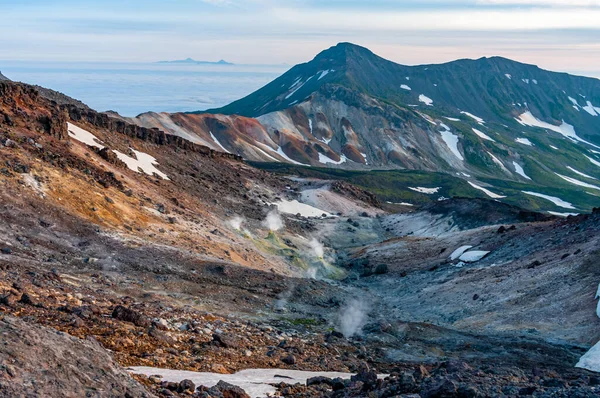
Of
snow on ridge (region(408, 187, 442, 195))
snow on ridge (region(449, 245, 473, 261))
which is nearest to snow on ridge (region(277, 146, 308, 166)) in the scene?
snow on ridge (region(408, 187, 442, 195))

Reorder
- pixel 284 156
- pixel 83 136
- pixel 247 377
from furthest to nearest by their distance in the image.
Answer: pixel 284 156
pixel 83 136
pixel 247 377

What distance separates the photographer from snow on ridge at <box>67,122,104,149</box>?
6044 centimetres

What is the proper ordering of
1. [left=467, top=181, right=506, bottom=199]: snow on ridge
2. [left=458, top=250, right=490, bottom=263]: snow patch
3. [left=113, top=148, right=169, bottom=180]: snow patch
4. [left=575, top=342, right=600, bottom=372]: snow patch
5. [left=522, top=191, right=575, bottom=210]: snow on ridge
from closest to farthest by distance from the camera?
[left=575, top=342, right=600, bottom=372]: snow patch
[left=458, top=250, right=490, bottom=263]: snow patch
[left=113, top=148, right=169, bottom=180]: snow patch
[left=467, top=181, right=506, bottom=199]: snow on ridge
[left=522, top=191, right=575, bottom=210]: snow on ridge

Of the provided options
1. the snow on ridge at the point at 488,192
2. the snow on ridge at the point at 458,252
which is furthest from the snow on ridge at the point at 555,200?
the snow on ridge at the point at 458,252

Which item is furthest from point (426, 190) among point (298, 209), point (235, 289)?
point (235, 289)

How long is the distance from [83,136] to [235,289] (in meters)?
36.1

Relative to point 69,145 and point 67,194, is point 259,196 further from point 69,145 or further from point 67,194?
point 67,194

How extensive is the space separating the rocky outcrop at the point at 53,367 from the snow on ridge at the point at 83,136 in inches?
1939

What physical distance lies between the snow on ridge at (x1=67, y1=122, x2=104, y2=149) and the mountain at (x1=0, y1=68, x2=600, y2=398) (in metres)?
0.46

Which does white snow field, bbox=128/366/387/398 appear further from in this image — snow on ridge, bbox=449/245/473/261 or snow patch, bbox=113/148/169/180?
snow patch, bbox=113/148/169/180

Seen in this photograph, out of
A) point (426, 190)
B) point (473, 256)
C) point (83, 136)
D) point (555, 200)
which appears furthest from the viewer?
point (555, 200)

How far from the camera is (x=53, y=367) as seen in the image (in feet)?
42.0

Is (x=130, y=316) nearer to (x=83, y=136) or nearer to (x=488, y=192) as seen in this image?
(x=83, y=136)

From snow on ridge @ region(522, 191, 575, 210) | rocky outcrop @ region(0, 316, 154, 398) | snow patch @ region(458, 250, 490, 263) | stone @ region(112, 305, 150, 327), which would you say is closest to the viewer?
rocky outcrop @ region(0, 316, 154, 398)
